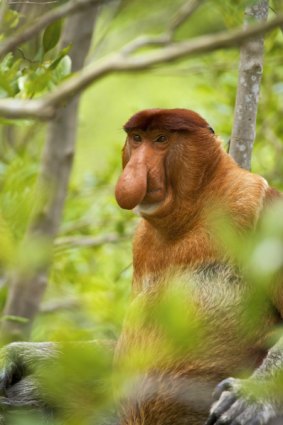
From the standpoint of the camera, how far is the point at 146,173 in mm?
2969

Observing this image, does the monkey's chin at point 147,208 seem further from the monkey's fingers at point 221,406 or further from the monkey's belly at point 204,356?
the monkey's fingers at point 221,406

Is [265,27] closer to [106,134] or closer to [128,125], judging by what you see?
[128,125]

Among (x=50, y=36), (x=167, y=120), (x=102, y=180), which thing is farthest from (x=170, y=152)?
(x=102, y=180)

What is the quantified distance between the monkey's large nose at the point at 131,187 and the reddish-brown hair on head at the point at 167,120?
0.80ft

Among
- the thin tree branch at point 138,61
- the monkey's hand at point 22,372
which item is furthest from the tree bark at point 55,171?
the thin tree branch at point 138,61

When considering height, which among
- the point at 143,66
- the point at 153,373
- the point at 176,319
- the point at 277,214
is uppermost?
the point at 143,66

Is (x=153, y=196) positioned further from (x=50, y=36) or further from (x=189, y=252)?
(x=50, y=36)

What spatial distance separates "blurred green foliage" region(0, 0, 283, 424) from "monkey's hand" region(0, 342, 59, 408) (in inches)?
4.5

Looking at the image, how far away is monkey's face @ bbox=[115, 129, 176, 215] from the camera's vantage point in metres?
2.83

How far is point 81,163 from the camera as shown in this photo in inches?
329

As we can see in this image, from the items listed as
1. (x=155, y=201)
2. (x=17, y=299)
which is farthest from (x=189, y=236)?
(x=17, y=299)

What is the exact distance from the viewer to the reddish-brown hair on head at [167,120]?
310cm

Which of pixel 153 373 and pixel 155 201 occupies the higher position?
pixel 155 201

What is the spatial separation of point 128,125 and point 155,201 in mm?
318
